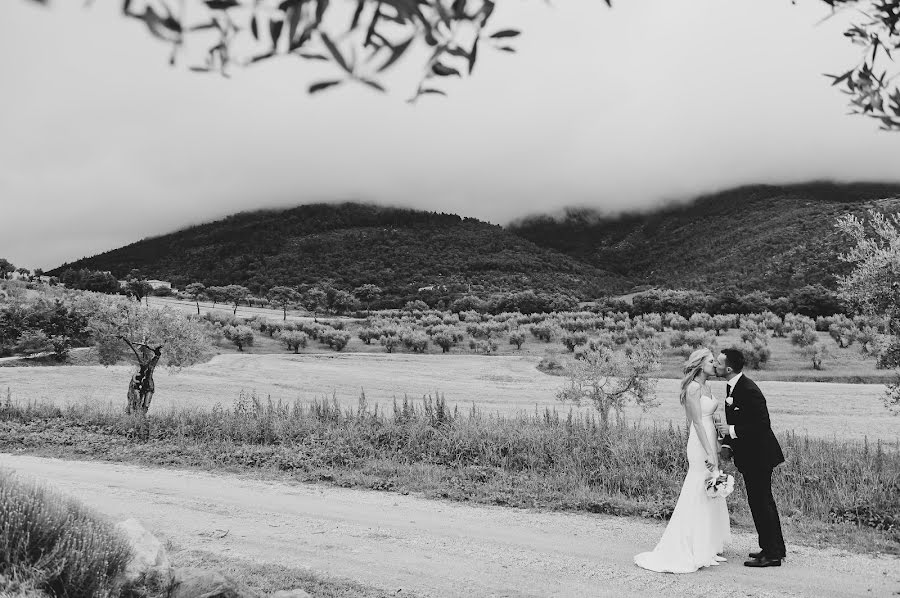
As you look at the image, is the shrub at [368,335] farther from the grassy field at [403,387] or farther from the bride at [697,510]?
the bride at [697,510]

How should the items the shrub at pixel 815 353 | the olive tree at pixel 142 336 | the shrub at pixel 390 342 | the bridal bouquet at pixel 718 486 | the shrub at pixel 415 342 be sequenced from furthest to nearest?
the shrub at pixel 390 342 → the shrub at pixel 415 342 → the shrub at pixel 815 353 → the olive tree at pixel 142 336 → the bridal bouquet at pixel 718 486

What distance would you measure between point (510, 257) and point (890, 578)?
111 m

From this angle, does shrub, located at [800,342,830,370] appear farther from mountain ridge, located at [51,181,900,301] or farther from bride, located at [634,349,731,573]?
mountain ridge, located at [51,181,900,301]

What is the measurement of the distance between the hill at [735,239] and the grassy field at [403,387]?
23013 millimetres

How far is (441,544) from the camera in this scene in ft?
27.0

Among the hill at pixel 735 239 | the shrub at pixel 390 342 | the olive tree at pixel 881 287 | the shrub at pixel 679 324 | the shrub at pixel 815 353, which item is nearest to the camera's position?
the olive tree at pixel 881 287

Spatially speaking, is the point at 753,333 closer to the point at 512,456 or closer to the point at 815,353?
the point at 815,353

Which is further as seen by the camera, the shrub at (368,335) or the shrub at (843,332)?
the shrub at (368,335)

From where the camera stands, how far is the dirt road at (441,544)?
22.3 feet

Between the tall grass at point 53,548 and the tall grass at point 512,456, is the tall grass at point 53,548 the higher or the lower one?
the higher one

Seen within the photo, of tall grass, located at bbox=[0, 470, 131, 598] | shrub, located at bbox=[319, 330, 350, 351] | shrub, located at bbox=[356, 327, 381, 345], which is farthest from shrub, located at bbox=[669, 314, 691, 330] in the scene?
tall grass, located at bbox=[0, 470, 131, 598]

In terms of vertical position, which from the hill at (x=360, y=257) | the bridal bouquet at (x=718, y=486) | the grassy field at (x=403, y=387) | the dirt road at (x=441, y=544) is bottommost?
the grassy field at (x=403, y=387)

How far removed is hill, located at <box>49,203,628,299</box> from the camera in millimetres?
108369

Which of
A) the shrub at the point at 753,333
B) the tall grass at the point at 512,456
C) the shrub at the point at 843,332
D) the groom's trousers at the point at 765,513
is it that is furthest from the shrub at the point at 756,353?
the groom's trousers at the point at 765,513
